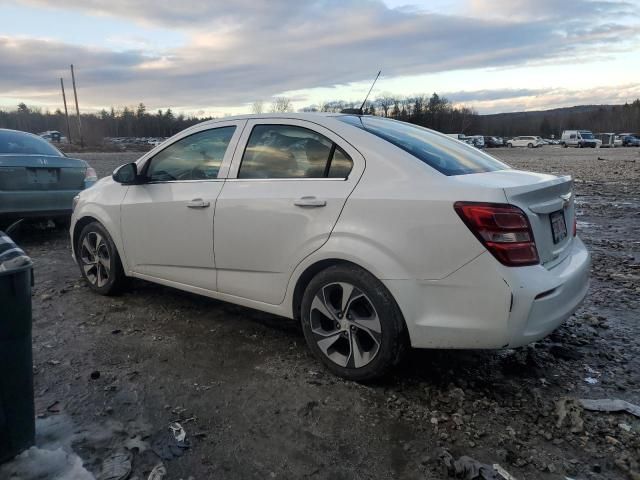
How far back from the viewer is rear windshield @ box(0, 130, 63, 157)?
6.92 meters

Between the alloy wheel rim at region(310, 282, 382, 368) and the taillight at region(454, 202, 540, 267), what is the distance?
0.76 m

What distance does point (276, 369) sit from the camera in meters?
3.38

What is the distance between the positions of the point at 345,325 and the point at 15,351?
1.76 m

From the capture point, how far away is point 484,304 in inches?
105

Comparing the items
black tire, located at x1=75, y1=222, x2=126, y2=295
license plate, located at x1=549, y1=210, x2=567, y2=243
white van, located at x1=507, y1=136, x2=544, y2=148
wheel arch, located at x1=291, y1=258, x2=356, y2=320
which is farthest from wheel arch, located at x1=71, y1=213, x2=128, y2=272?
white van, located at x1=507, y1=136, x2=544, y2=148

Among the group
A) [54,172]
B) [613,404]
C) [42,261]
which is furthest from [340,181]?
[54,172]

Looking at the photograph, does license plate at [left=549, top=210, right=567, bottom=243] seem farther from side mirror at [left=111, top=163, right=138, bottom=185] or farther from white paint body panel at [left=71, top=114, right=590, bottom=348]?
side mirror at [left=111, top=163, right=138, bottom=185]

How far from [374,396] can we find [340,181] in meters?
1.32

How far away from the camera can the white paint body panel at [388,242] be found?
2686mm

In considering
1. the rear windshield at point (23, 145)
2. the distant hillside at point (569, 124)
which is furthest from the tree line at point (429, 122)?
the rear windshield at point (23, 145)

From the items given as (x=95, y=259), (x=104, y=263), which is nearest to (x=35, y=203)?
(x=95, y=259)

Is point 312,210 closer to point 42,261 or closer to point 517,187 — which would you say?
point 517,187

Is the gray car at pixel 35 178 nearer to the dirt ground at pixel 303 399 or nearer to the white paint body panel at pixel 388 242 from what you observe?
the dirt ground at pixel 303 399

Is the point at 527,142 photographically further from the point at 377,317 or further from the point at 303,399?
the point at 303,399
